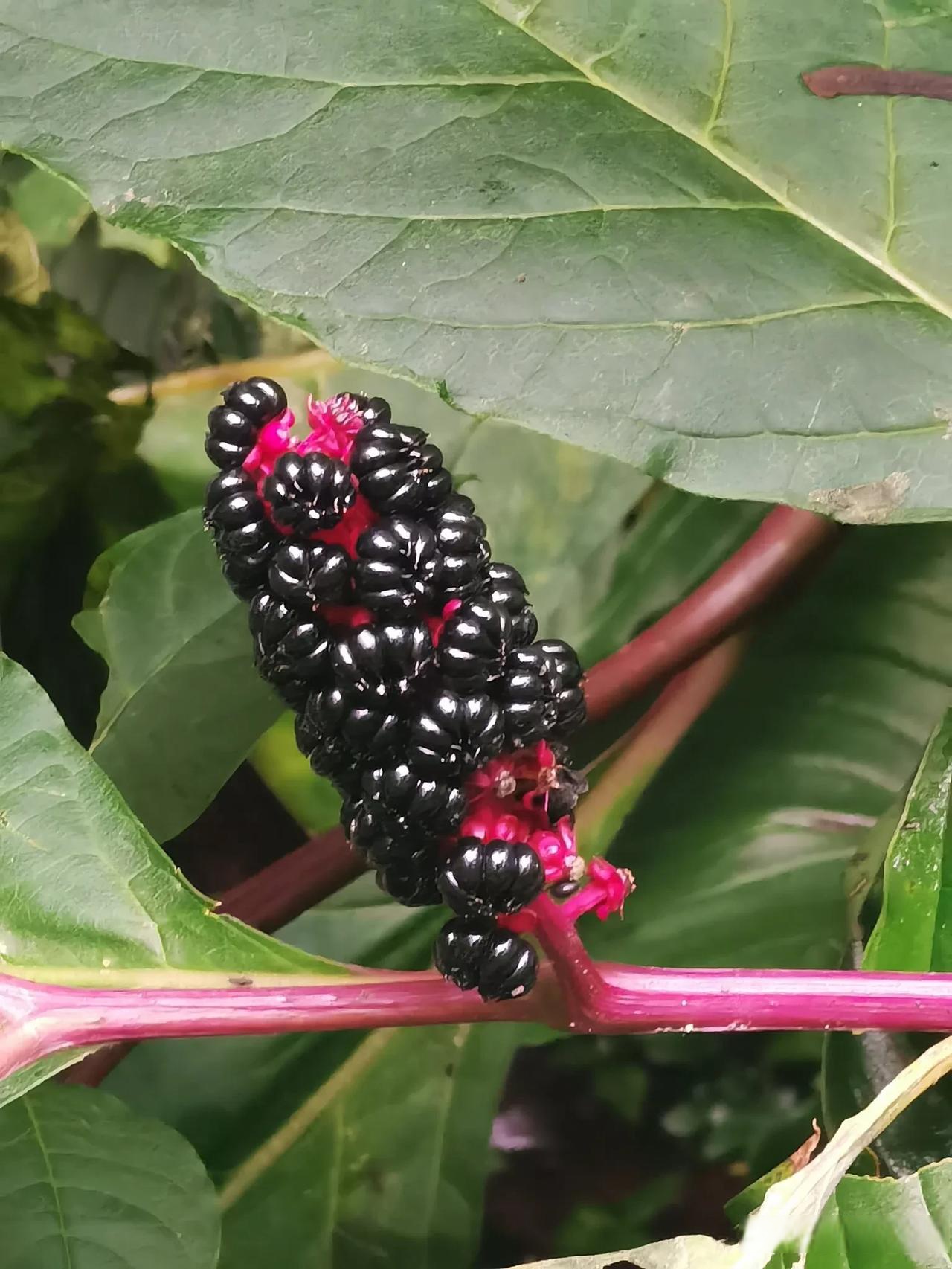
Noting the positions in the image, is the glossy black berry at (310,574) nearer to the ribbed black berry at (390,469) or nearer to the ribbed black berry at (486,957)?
the ribbed black berry at (390,469)

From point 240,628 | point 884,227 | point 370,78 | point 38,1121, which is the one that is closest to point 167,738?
point 240,628

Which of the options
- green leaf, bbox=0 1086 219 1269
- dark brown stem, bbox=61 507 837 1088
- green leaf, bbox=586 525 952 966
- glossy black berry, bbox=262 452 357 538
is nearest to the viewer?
glossy black berry, bbox=262 452 357 538

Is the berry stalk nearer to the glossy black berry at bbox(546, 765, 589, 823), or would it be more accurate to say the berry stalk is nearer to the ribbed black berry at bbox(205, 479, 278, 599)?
the glossy black berry at bbox(546, 765, 589, 823)

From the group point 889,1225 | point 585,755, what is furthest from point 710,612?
point 889,1225

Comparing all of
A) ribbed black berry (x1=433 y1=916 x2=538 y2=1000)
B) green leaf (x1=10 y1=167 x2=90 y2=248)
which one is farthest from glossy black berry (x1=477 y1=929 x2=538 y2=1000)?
green leaf (x1=10 y1=167 x2=90 y2=248)

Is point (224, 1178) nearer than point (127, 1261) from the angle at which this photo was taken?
No

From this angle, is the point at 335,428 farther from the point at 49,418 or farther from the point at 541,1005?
the point at 49,418

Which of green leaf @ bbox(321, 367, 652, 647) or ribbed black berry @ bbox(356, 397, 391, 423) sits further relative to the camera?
green leaf @ bbox(321, 367, 652, 647)

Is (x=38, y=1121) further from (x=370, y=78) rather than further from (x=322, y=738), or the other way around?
(x=370, y=78)
